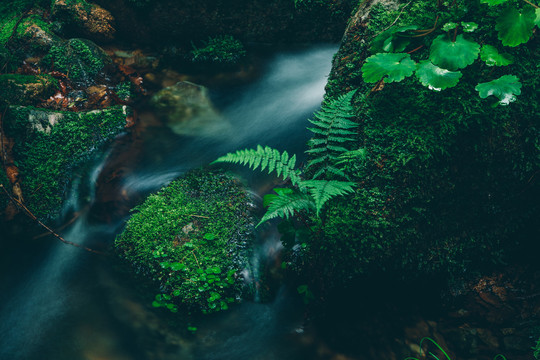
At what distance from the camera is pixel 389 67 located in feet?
8.54

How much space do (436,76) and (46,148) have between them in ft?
14.8

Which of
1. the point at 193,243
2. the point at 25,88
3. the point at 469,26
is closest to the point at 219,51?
the point at 25,88

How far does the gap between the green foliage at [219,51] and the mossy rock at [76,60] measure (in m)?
1.61

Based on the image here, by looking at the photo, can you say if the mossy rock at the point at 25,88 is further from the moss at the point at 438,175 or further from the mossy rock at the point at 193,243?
the moss at the point at 438,175

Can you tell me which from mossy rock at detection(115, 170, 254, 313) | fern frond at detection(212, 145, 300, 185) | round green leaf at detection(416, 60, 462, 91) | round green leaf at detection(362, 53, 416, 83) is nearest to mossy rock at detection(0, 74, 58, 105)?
mossy rock at detection(115, 170, 254, 313)

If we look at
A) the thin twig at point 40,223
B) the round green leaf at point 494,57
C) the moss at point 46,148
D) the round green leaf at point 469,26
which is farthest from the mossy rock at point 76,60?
the round green leaf at point 494,57

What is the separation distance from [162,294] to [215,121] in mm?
2932

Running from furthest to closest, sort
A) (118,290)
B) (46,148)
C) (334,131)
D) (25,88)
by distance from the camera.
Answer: (25,88) < (46,148) < (118,290) < (334,131)

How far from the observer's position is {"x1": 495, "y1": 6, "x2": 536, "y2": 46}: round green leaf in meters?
2.36

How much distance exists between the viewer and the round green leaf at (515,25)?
236 cm

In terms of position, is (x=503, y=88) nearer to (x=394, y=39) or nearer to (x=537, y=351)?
(x=394, y=39)

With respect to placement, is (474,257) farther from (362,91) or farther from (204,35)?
(204,35)

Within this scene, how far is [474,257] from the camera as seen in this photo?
122 inches

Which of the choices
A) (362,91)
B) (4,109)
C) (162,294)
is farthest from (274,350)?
(4,109)
